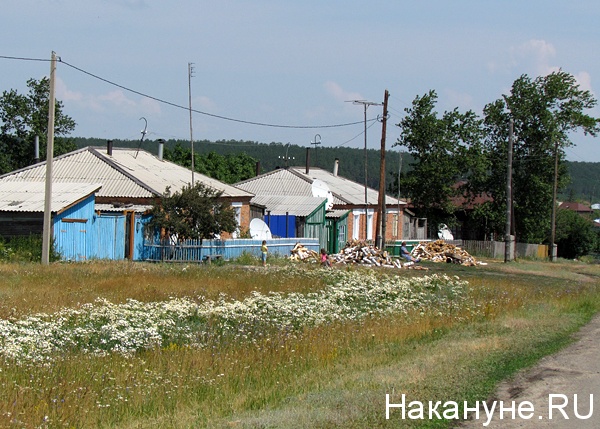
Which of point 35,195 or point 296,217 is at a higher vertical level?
point 35,195

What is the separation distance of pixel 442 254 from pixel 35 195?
22405 mm

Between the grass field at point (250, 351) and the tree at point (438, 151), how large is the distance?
36780 mm

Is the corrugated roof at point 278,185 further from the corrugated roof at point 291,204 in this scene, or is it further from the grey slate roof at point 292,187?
the corrugated roof at point 291,204

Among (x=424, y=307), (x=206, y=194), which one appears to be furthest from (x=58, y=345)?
(x=206, y=194)

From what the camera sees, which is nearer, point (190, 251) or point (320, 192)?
point (190, 251)

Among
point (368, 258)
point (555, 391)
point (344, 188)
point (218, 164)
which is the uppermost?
point (218, 164)

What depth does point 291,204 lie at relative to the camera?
45812 mm

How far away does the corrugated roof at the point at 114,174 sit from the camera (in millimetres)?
36812

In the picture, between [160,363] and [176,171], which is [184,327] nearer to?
[160,363]

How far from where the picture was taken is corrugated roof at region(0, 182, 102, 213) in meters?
28.9

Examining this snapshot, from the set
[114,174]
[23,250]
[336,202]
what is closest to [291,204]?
[336,202]

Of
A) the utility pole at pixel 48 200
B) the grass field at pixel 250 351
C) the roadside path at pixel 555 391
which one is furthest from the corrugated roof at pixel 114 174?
the roadside path at pixel 555 391

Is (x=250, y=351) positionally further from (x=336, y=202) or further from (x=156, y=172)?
(x=336, y=202)

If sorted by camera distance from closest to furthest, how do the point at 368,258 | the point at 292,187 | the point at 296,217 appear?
the point at 368,258, the point at 296,217, the point at 292,187
